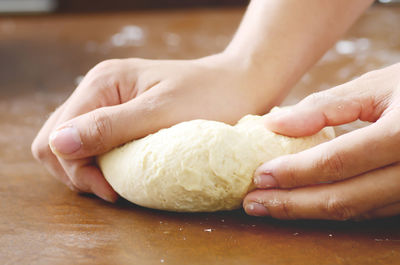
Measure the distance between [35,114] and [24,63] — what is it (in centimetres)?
97

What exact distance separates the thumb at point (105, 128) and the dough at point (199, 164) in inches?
1.8

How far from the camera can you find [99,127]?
1.05 m

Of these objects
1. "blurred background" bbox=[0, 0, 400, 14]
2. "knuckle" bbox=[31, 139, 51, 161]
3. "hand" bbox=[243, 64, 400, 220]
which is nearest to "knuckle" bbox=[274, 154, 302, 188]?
"hand" bbox=[243, 64, 400, 220]

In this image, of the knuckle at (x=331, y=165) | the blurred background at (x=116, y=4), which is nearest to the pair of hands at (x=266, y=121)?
the knuckle at (x=331, y=165)

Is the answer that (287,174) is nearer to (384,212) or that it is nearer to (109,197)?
(384,212)

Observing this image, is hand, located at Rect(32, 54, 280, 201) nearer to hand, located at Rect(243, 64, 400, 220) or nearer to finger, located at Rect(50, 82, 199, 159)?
finger, located at Rect(50, 82, 199, 159)

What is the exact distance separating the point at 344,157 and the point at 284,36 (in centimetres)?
55

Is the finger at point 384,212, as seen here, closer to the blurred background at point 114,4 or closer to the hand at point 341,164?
the hand at point 341,164

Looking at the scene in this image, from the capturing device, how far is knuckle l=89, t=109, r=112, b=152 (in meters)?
1.05

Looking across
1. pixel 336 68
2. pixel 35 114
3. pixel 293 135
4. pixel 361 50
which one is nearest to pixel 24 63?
pixel 35 114

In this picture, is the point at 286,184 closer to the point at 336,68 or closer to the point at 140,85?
the point at 140,85

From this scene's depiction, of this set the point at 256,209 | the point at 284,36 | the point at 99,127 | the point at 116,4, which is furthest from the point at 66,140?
the point at 116,4

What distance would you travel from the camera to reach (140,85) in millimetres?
1164

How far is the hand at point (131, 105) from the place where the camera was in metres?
1.06
